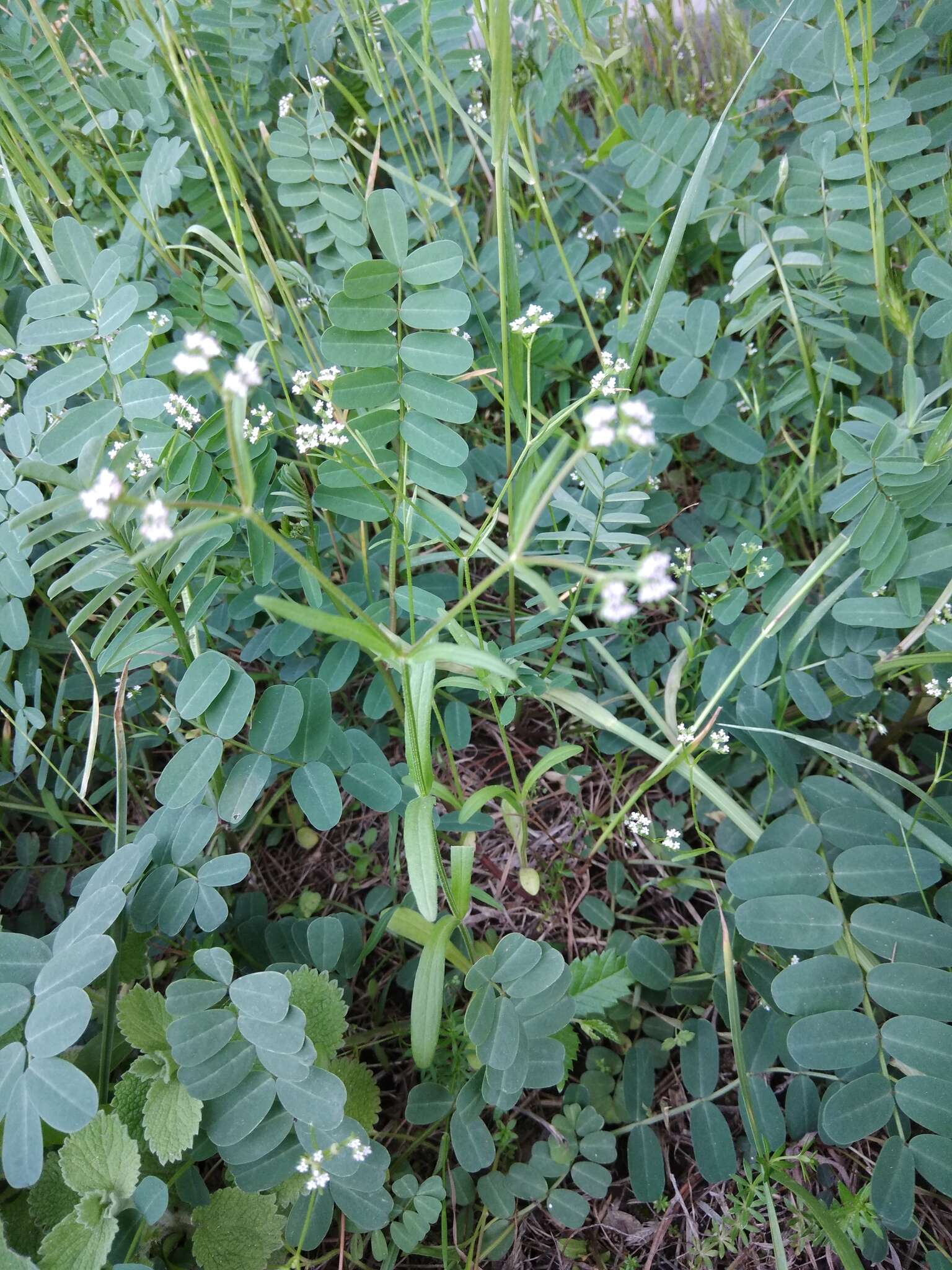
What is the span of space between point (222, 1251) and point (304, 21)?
254 cm

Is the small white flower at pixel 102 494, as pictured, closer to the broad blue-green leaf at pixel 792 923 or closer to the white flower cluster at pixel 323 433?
the white flower cluster at pixel 323 433

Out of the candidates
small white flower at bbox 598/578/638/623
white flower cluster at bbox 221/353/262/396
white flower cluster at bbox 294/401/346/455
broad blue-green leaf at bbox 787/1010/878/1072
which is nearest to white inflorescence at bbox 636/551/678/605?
small white flower at bbox 598/578/638/623

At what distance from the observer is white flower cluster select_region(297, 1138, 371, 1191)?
1.16 meters

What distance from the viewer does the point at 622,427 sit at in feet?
Answer: 2.76

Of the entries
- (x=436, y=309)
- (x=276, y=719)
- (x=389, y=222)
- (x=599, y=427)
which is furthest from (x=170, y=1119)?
(x=389, y=222)

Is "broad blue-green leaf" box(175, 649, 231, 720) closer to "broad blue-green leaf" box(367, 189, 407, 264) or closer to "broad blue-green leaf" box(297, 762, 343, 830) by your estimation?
"broad blue-green leaf" box(297, 762, 343, 830)

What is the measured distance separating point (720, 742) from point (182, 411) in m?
1.12

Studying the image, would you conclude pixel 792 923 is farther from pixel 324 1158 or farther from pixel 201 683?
→ pixel 201 683

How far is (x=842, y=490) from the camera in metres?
1.58

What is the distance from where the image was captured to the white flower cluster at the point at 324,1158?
116 centimetres

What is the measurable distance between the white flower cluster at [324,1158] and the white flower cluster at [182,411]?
1102 mm

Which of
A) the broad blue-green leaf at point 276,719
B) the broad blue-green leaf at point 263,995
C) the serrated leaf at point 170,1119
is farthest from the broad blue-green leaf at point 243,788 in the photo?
the serrated leaf at point 170,1119

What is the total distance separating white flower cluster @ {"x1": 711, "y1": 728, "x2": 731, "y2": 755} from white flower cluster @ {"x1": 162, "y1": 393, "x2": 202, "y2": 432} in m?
1.04

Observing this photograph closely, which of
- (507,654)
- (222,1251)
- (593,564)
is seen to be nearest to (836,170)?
(593,564)
